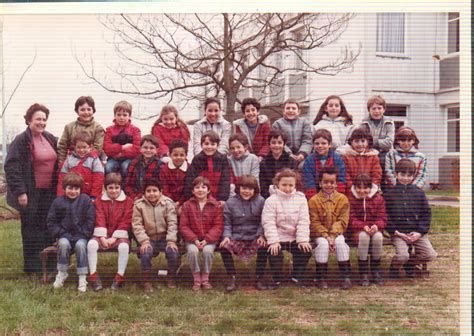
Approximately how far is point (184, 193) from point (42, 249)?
1062mm

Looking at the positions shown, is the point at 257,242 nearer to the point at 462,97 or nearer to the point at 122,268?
the point at 122,268

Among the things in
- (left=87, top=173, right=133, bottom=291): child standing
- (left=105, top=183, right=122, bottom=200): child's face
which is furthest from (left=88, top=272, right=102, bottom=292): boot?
(left=105, top=183, right=122, bottom=200): child's face

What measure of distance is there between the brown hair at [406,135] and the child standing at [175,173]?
1.49 meters

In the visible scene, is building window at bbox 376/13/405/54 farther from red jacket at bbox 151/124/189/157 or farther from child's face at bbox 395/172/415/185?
red jacket at bbox 151/124/189/157

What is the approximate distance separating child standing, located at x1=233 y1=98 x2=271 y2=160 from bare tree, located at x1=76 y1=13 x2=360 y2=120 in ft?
0.96

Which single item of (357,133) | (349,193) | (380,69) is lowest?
(349,193)

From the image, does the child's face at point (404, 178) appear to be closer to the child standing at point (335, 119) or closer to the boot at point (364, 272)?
the child standing at point (335, 119)

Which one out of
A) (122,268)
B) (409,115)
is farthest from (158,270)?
(409,115)

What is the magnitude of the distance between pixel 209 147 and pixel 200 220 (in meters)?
0.51

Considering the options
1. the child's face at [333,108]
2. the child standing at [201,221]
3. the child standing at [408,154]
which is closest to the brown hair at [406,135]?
the child standing at [408,154]

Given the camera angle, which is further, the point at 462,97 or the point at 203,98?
the point at 203,98

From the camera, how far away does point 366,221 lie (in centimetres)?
407

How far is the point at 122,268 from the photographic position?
400cm

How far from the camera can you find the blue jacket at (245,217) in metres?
4.03
